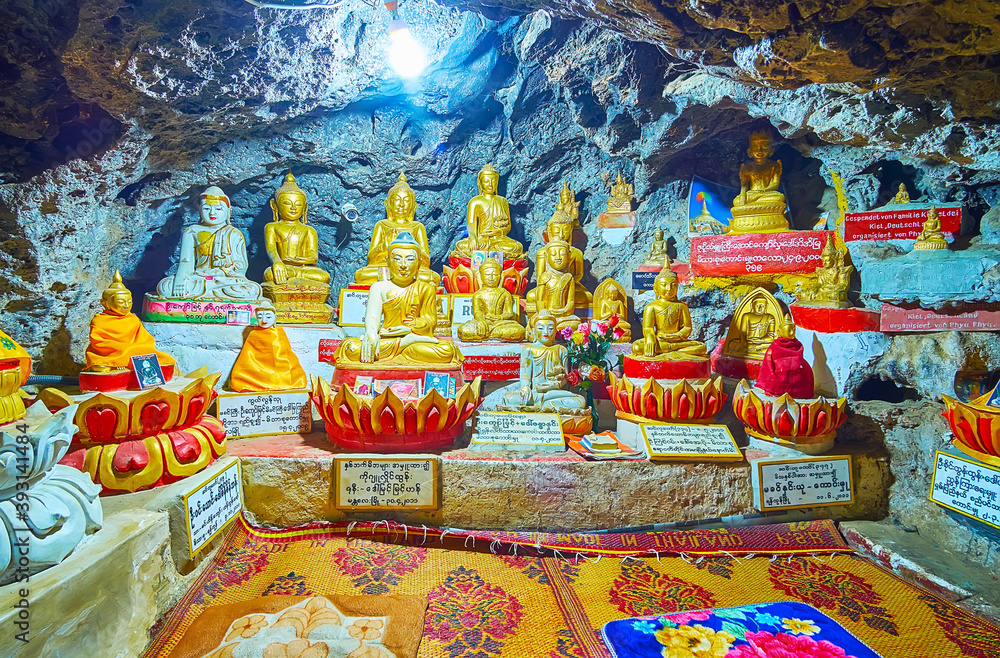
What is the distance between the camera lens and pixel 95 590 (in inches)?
74.1

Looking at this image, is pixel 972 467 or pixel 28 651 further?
pixel 972 467

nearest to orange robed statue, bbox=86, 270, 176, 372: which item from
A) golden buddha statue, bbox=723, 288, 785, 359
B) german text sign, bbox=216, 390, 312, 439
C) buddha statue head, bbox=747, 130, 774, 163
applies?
german text sign, bbox=216, 390, 312, 439

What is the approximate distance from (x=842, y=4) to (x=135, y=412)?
171 inches

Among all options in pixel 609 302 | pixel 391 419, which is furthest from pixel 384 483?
pixel 609 302

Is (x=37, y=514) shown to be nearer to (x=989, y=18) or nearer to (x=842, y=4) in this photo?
(x=842, y=4)

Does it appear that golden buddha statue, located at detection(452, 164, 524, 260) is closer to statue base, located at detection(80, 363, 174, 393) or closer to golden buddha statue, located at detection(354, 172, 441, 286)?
golden buddha statue, located at detection(354, 172, 441, 286)

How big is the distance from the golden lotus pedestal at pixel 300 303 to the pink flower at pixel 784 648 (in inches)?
188

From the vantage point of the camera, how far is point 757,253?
589 cm

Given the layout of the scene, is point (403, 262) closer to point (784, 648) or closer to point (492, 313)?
point (492, 313)

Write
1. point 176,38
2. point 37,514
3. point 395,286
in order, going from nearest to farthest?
point 37,514
point 395,286
point 176,38

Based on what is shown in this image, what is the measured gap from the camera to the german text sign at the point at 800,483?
3436mm

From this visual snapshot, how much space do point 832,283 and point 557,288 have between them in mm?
2707

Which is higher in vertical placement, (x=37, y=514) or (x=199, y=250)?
(x=199, y=250)

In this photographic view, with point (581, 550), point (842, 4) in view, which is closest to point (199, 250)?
point (581, 550)
